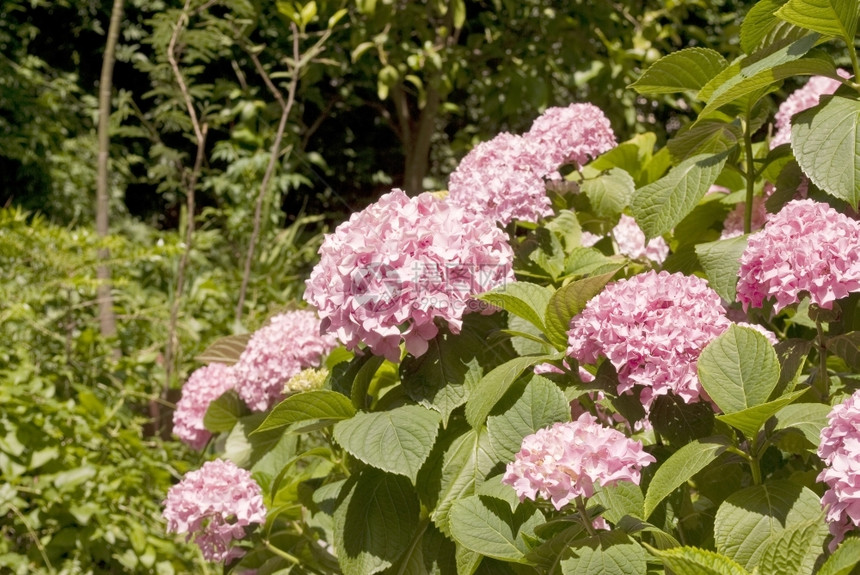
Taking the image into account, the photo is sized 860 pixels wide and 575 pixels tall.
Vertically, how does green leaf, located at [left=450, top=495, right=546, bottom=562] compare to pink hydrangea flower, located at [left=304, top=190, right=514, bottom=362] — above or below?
below

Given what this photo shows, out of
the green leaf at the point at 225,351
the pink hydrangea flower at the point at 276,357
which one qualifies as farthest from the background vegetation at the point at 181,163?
the pink hydrangea flower at the point at 276,357

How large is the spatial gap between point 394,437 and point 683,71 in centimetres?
74

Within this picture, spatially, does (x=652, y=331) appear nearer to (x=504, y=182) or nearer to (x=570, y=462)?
(x=570, y=462)

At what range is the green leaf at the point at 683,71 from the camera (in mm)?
1386

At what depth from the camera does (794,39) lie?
1.32 meters

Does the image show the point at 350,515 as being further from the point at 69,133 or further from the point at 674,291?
the point at 69,133

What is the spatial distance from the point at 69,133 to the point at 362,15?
7.53 ft

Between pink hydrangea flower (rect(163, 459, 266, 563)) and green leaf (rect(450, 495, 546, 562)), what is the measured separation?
0.52 meters

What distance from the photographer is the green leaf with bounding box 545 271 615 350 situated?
120 cm

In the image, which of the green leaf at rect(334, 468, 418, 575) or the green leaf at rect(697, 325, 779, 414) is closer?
the green leaf at rect(697, 325, 779, 414)

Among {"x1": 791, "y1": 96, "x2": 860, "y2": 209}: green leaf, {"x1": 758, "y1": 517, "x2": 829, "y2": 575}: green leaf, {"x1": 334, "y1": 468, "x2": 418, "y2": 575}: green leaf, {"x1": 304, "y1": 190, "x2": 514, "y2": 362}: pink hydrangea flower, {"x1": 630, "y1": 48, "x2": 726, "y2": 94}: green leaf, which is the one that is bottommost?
{"x1": 334, "y1": 468, "x2": 418, "y2": 575}: green leaf

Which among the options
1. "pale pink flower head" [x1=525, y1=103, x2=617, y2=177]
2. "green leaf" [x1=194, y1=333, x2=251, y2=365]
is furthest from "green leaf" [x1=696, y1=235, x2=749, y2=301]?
"green leaf" [x1=194, y1=333, x2=251, y2=365]

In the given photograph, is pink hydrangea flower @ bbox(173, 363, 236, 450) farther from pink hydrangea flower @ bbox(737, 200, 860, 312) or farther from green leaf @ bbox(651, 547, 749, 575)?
green leaf @ bbox(651, 547, 749, 575)

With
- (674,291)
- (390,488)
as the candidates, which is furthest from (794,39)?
(390,488)
